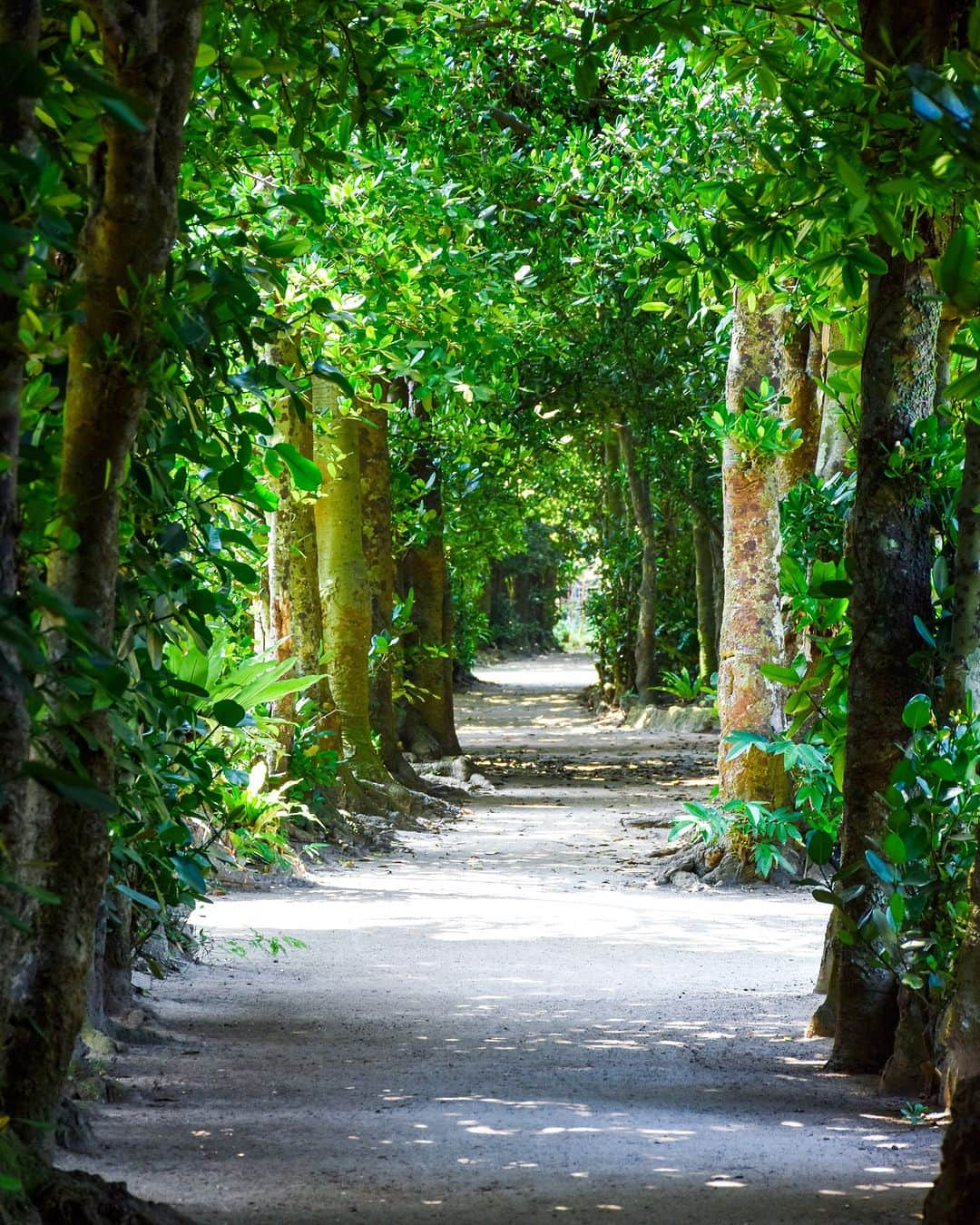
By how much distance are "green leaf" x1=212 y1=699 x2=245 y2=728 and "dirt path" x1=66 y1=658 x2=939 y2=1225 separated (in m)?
1.03

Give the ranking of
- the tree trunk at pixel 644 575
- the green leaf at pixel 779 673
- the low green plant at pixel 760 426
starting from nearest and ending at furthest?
the green leaf at pixel 779 673 → the low green plant at pixel 760 426 → the tree trunk at pixel 644 575

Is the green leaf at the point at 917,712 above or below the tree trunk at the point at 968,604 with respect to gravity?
below

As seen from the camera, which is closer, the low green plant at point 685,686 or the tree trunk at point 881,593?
the tree trunk at point 881,593

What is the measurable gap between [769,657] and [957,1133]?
7.88 meters

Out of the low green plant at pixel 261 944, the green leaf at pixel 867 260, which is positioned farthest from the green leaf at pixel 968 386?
the low green plant at pixel 261 944

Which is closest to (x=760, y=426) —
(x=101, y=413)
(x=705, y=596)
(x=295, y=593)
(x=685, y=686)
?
(x=295, y=593)

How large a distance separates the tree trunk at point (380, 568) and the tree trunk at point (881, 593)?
1046cm

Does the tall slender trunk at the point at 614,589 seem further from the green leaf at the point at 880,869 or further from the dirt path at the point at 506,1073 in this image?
the green leaf at the point at 880,869

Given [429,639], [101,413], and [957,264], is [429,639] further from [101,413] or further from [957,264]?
[957,264]

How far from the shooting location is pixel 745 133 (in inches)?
352

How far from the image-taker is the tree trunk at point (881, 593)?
4.65m

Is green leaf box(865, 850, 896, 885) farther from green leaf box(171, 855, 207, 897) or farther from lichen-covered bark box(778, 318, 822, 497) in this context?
lichen-covered bark box(778, 318, 822, 497)

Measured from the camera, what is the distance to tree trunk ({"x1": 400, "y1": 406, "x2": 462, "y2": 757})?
18.8 metres

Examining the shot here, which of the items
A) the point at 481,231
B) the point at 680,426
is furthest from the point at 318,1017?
the point at 680,426
